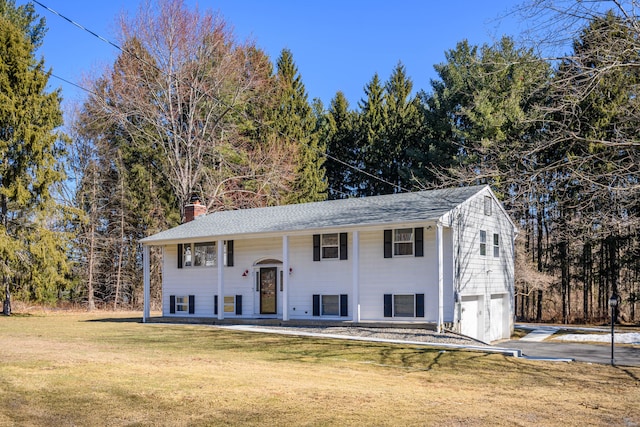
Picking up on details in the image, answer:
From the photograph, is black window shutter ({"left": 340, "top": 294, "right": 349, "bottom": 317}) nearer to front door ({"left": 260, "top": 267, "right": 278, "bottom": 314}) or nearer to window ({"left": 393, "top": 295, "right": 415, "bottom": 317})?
window ({"left": 393, "top": 295, "right": 415, "bottom": 317})

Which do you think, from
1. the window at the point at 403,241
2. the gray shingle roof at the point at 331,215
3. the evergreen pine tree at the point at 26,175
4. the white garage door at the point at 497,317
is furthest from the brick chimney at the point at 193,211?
the white garage door at the point at 497,317

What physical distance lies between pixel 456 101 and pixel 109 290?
24.6m

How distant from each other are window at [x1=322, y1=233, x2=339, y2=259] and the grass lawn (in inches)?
227

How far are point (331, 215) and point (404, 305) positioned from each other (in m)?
4.55

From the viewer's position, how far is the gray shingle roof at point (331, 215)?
20.4 m

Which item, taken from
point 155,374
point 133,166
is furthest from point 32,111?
point 155,374

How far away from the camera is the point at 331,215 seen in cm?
2259

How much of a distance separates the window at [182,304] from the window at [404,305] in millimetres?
9186

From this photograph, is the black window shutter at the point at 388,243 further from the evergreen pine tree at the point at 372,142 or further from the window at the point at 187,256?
the evergreen pine tree at the point at 372,142

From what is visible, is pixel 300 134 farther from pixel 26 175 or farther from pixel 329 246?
pixel 329 246

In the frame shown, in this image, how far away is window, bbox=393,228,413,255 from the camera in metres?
20.3

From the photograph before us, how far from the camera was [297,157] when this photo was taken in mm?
39125

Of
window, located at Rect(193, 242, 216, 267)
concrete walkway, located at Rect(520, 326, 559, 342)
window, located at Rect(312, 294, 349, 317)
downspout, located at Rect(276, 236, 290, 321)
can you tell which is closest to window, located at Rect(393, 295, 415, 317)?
window, located at Rect(312, 294, 349, 317)

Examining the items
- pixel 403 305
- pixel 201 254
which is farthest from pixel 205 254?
pixel 403 305
